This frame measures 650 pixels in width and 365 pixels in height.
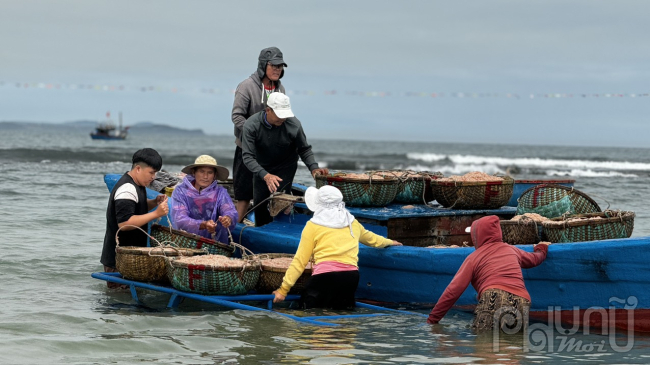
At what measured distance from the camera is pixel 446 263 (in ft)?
21.3

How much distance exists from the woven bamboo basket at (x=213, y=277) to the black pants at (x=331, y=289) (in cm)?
52

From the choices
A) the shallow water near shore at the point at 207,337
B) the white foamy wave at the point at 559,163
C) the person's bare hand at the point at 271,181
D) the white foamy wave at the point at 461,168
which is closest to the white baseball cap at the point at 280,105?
the person's bare hand at the point at 271,181

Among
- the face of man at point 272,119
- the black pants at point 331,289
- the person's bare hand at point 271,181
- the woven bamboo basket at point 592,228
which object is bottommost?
the black pants at point 331,289

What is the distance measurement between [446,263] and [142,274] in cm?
269

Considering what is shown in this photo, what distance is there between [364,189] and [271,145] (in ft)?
3.47

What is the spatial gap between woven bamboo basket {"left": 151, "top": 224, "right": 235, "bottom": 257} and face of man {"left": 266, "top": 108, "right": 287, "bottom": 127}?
129 centimetres

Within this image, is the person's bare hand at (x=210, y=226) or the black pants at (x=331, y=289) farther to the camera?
the person's bare hand at (x=210, y=226)

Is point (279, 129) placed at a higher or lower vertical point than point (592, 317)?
higher

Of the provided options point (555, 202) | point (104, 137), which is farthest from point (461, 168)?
point (104, 137)

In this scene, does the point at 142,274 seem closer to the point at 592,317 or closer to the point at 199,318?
the point at 199,318

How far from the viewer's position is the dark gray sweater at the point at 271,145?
299 inches

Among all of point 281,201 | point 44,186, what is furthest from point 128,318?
point 44,186

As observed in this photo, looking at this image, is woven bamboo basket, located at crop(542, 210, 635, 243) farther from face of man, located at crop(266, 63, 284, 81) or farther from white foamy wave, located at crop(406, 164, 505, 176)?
white foamy wave, located at crop(406, 164, 505, 176)

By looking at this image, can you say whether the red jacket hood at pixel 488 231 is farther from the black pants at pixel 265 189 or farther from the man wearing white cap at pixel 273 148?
the black pants at pixel 265 189
